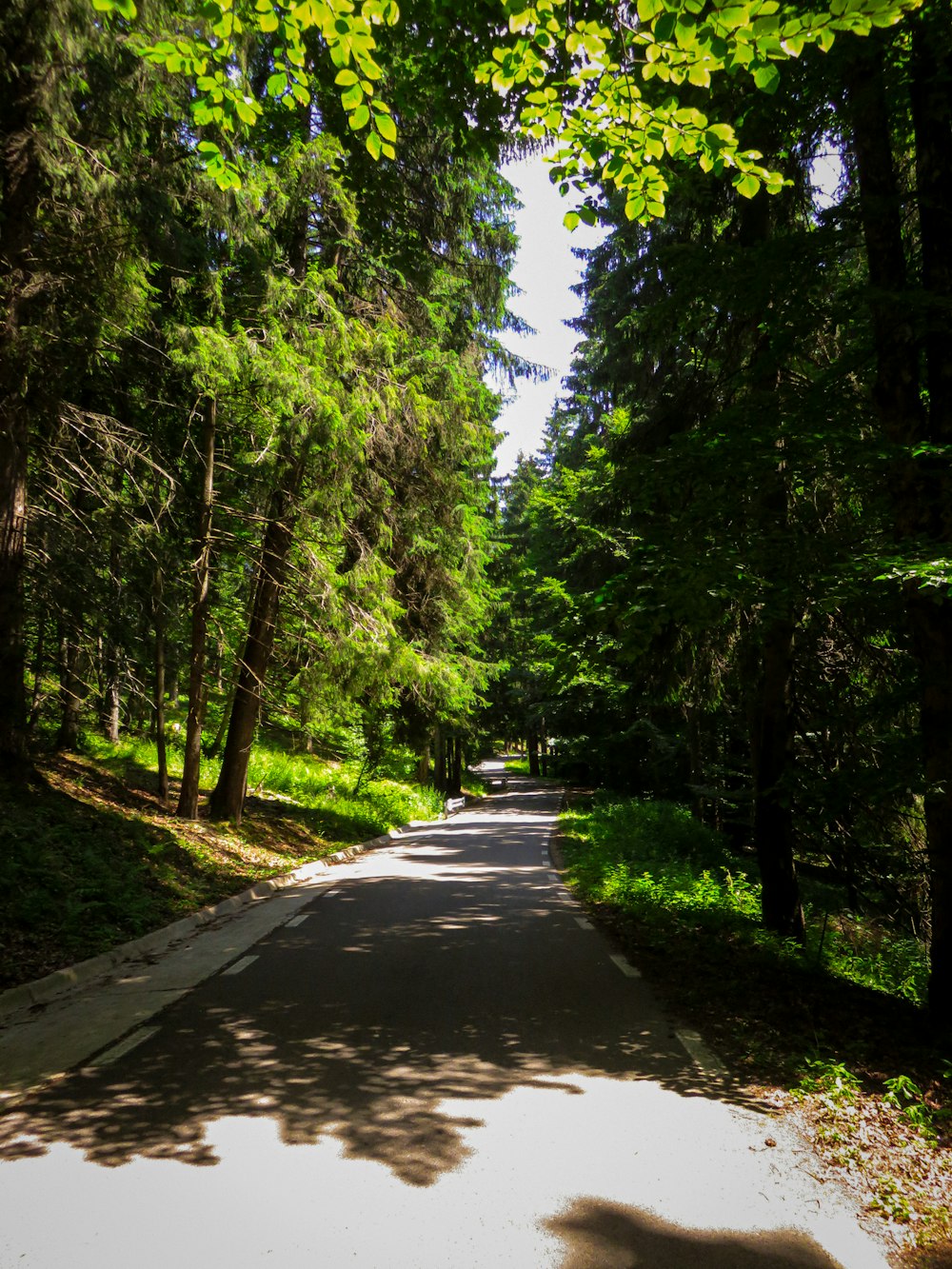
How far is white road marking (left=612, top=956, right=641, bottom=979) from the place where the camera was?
6.54 meters

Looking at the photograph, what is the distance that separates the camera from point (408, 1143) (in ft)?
11.7

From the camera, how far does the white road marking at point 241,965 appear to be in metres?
6.52

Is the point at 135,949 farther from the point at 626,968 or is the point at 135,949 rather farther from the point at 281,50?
the point at 281,50

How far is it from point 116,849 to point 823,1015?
333 inches

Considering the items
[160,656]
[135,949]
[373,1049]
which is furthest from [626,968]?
[160,656]

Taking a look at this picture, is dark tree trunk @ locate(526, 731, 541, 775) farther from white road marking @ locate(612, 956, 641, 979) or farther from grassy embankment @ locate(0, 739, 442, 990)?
white road marking @ locate(612, 956, 641, 979)

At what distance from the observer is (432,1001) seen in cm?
570

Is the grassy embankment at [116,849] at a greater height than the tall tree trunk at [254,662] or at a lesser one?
lesser

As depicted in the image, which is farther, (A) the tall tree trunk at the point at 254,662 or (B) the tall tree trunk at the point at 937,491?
(A) the tall tree trunk at the point at 254,662

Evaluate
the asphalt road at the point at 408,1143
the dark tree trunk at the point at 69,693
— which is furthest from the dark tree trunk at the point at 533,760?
the asphalt road at the point at 408,1143

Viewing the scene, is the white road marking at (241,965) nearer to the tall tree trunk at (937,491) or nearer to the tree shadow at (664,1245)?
the tree shadow at (664,1245)

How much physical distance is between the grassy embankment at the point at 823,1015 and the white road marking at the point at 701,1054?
Answer: 10 cm

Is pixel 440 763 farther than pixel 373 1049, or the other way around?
pixel 440 763

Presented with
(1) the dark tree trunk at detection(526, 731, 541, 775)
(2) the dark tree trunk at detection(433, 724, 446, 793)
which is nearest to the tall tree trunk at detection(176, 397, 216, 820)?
(2) the dark tree trunk at detection(433, 724, 446, 793)
